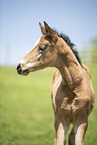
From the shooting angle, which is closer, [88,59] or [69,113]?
[69,113]

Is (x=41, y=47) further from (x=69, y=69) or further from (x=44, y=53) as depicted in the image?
(x=69, y=69)

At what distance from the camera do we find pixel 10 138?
482 centimetres

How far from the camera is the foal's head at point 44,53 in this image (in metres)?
2.34

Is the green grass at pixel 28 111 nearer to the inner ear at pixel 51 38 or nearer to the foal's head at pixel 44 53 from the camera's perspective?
the foal's head at pixel 44 53

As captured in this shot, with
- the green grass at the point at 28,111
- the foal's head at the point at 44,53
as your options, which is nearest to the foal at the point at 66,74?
the foal's head at the point at 44,53

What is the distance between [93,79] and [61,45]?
8.56m

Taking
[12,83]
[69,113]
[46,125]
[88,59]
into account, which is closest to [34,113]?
[46,125]

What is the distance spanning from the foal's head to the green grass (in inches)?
112

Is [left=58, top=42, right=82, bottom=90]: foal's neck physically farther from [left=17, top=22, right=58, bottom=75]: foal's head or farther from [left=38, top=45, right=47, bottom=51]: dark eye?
[left=38, top=45, right=47, bottom=51]: dark eye

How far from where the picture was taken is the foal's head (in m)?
2.34

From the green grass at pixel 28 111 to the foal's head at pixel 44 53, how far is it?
2849mm

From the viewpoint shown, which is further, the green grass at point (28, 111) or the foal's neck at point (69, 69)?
the green grass at point (28, 111)

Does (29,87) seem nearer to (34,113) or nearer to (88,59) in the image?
(34,113)

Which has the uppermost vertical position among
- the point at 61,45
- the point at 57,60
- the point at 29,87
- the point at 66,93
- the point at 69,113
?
the point at 61,45
